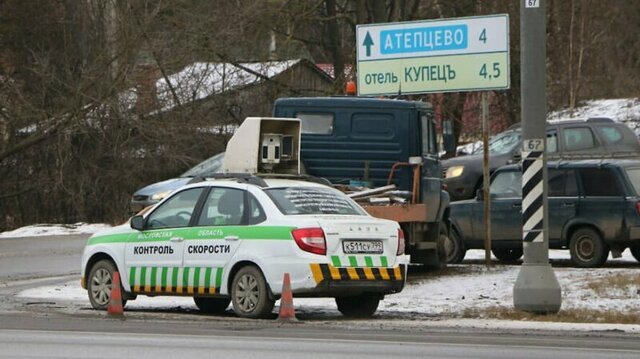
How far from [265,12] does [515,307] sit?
77.5 ft

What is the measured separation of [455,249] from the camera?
75.6 ft

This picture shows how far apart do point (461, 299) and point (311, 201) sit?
3116mm

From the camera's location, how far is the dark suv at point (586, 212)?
2111 cm

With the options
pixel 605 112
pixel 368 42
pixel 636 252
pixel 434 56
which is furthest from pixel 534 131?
pixel 605 112

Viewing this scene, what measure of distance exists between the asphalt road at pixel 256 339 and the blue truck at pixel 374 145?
187 inches

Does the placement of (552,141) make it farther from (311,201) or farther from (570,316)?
(311,201)

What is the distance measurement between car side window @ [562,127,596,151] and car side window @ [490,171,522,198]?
5.39 metres

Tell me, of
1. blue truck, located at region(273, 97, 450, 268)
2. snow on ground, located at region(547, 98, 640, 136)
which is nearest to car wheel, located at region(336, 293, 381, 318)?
blue truck, located at region(273, 97, 450, 268)

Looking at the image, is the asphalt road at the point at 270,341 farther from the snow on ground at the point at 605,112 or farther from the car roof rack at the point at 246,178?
the snow on ground at the point at 605,112

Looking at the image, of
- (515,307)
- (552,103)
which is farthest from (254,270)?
(552,103)

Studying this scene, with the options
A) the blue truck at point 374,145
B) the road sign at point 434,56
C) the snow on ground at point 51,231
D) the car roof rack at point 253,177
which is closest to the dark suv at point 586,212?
the blue truck at point 374,145

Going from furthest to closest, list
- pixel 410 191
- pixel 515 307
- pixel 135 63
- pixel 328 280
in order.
→ pixel 135 63 < pixel 410 191 < pixel 515 307 < pixel 328 280

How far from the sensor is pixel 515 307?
16344 mm

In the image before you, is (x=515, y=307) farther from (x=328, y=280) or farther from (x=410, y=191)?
(x=410, y=191)
